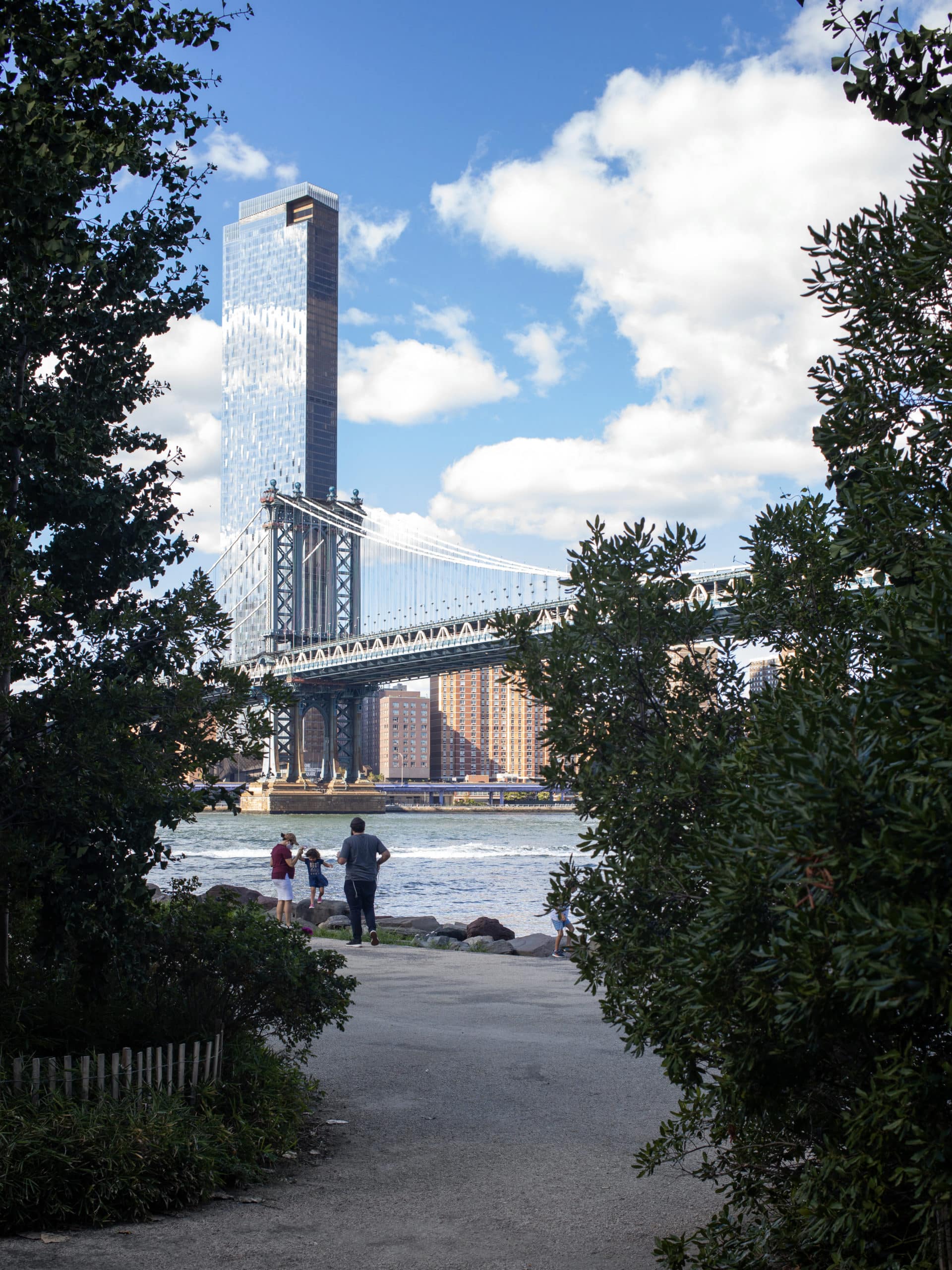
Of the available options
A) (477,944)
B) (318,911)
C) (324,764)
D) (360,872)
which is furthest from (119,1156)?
(324,764)

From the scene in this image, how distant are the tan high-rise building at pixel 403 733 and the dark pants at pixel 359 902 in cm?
11837

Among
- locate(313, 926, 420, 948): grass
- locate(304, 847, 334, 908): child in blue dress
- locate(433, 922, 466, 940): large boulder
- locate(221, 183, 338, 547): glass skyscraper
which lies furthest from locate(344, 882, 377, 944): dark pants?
locate(221, 183, 338, 547): glass skyscraper

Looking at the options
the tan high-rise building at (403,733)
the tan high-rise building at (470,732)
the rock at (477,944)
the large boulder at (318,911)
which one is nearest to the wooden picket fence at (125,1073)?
the rock at (477,944)

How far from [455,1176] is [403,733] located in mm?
130115

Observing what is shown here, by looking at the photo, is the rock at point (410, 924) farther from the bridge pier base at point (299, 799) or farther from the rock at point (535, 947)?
the bridge pier base at point (299, 799)

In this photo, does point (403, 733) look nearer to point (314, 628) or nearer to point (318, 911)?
point (314, 628)

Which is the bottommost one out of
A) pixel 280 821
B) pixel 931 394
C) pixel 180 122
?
pixel 280 821

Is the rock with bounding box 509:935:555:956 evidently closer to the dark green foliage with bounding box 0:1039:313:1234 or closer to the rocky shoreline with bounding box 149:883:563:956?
the rocky shoreline with bounding box 149:883:563:956

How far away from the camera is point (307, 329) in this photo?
165250mm

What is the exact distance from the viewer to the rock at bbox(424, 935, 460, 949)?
15148mm

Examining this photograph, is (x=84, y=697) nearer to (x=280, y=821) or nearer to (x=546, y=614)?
(x=546, y=614)

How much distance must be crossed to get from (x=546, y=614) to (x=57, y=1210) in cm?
3909

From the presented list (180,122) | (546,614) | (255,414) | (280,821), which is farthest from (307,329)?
(180,122)

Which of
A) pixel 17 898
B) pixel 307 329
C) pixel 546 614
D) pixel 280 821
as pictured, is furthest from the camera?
pixel 307 329
